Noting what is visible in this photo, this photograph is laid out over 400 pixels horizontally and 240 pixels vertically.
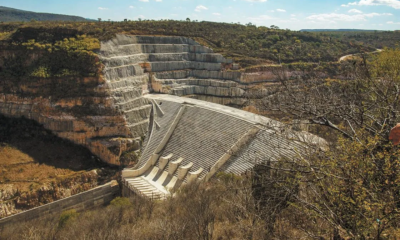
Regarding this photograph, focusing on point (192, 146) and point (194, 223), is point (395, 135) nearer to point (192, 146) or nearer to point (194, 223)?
point (194, 223)

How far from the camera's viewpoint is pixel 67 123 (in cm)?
3073

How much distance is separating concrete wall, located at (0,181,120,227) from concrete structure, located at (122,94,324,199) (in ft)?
5.48

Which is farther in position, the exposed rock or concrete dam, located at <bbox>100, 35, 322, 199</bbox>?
concrete dam, located at <bbox>100, 35, 322, 199</bbox>

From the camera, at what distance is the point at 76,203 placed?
86.2 ft

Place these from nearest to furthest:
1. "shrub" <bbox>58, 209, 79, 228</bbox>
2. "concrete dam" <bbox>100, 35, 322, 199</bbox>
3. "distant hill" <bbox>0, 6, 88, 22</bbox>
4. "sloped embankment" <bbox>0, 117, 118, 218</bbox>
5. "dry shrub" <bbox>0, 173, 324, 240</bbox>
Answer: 1. "dry shrub" <bbox>0, 173, 324, 240</bbox>
2. "shrub" <bbox>58, 209, 79, 228</bbox>
3. "sloped embankment" <bbox>0, 117, 118, 218</bbox>
4. "concrete dam" <bbox>100, 35, 322, 199</bbox>
5. "distant hill" <bbox>0, 6, 88, 22</bbox>

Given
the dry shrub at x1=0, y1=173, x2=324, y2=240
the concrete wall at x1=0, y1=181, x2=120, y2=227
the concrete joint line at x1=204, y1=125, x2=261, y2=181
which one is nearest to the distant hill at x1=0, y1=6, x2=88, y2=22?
the concrete wall at x1=0, y1=181, x2=120, y2=227

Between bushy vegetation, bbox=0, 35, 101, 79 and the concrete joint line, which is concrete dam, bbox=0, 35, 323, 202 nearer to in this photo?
the concrete joint line

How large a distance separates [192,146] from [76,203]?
11319 millimetres

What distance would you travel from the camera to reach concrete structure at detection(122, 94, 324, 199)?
1001 inches

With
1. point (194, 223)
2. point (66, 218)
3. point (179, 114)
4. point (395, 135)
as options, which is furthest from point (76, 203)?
point (395, 135)

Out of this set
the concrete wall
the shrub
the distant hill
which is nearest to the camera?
the shrub

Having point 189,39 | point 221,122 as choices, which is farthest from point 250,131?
point 189,39

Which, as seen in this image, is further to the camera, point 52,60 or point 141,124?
point 141,124

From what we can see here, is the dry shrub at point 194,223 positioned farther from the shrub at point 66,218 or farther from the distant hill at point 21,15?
the distant hill at point 21,15
